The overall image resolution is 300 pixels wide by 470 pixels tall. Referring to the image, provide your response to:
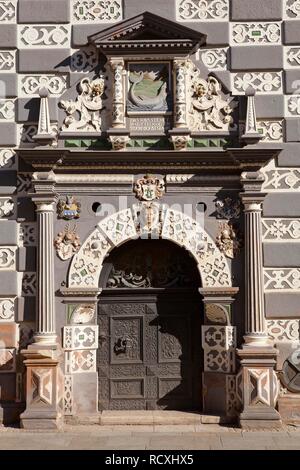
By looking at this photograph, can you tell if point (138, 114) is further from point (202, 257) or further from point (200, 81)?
point (202, 257)

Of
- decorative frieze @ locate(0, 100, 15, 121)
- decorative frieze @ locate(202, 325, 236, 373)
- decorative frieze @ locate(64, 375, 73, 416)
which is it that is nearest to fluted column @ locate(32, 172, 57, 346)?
decorative frieze @ locate(64, 375, 73, 416)

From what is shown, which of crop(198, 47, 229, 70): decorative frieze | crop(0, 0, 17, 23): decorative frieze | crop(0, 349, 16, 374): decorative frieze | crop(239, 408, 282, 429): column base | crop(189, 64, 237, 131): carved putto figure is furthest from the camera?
crop(0, 0, 17, 23): decorative frieze

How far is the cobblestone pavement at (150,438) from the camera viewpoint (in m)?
10.6

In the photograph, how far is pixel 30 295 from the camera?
12.4 m

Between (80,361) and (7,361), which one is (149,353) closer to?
(80,361)

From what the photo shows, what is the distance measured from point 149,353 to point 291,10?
6496 millimetres

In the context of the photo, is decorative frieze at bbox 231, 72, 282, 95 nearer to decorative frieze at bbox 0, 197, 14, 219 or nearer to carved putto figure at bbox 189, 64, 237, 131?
carved putto figure at bbox 189, 64, 237, 131

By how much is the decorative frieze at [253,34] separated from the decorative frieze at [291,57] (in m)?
0.23

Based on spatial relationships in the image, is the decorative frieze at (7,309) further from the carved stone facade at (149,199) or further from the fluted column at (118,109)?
the fluted column at (118,109)

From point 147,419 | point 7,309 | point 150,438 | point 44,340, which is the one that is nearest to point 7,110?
point 7,309

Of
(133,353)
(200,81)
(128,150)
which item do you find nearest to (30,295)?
(133,353)

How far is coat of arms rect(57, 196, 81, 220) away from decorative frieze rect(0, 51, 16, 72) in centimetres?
250

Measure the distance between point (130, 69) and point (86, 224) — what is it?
281 cm

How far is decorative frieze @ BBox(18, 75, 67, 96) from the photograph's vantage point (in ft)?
41.4
